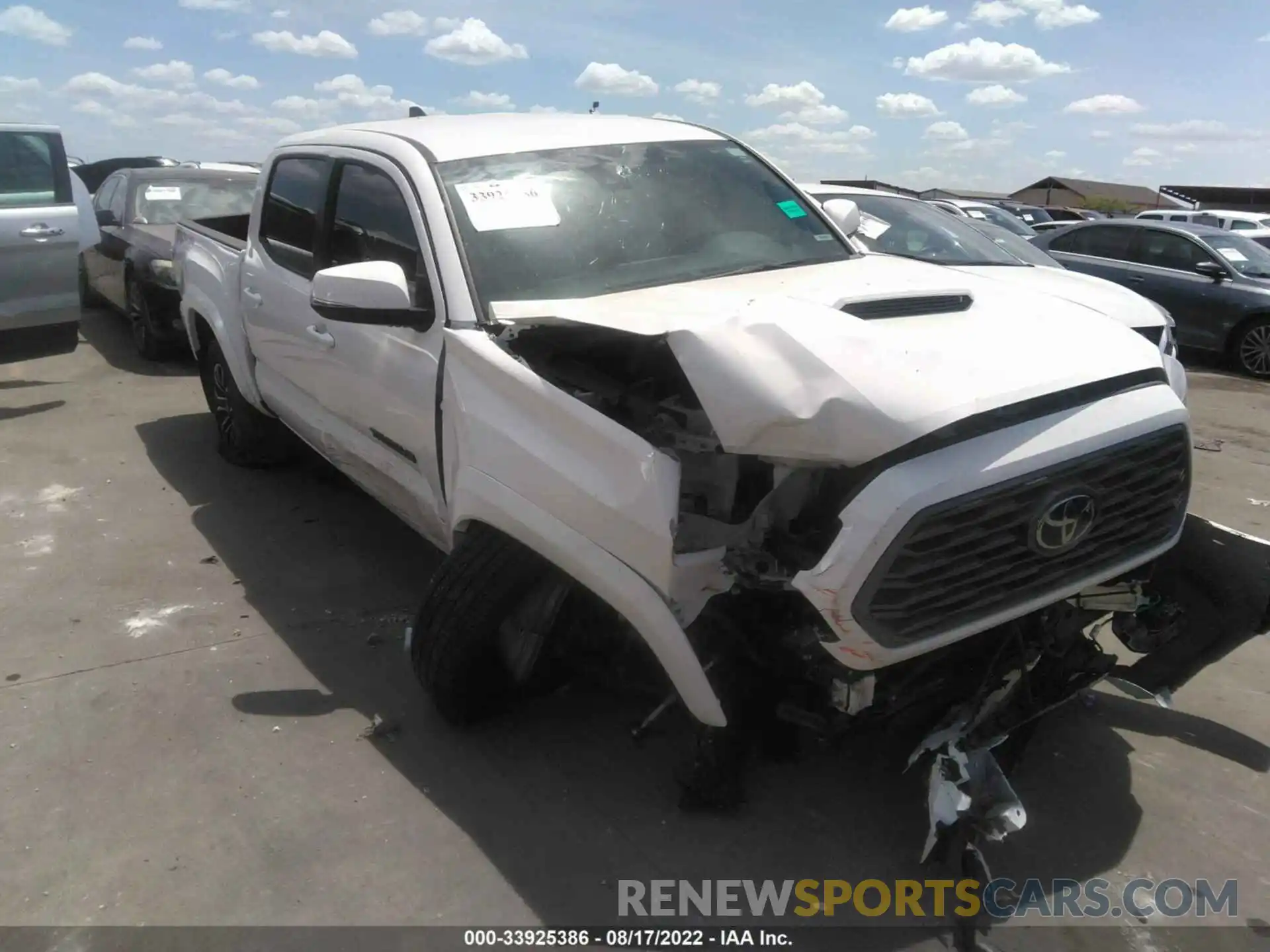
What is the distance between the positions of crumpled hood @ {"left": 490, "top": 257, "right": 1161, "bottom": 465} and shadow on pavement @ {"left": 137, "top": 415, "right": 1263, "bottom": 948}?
1.20m

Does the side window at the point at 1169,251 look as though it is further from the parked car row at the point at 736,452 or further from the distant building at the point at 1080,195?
the distant building at the point at 1080,195

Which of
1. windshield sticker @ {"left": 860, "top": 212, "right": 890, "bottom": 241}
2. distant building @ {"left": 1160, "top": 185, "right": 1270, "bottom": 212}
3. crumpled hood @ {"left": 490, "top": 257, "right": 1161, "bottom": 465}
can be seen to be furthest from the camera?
distant building @ {"left": 1160, "top": 185, "right": 1270, "bottom": 212}

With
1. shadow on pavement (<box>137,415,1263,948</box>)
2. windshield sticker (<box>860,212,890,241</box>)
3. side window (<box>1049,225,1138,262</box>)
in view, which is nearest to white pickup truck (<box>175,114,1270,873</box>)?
shadow on pavement (<box>137,415,1263,948</box>)

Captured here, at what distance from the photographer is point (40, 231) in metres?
6.81

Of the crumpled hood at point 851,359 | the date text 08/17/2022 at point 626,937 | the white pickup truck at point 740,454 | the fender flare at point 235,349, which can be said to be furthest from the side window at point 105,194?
the date text 08/17/2022 at point 626,937

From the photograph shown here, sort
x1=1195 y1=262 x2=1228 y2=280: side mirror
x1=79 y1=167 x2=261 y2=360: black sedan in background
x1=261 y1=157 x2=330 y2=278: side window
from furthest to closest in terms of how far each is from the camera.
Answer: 1. x1=1195 y1=262 x2=1228 y2=280: side mirror
2. x1=79 y1=167 x2=261 y2=360: black sedan in background
3. x1=261 y1=157 x2=330 y2=278: side window

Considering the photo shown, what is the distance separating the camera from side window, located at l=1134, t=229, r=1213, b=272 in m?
10.6

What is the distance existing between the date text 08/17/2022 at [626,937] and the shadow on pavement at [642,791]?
0.05 metres

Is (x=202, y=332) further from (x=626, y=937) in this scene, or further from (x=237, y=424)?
(x=626, y=937)

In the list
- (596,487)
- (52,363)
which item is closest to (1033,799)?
(596,487)

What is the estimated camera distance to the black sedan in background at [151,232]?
8539 mm

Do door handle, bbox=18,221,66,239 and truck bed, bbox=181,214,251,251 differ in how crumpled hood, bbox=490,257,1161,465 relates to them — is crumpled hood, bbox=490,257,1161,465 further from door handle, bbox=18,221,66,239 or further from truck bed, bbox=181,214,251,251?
door handle, bbox=18,221,66,239

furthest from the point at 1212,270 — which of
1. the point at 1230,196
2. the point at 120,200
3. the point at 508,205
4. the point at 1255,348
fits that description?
the point at 1230,196

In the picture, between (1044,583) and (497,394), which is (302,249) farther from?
(1044,583)
